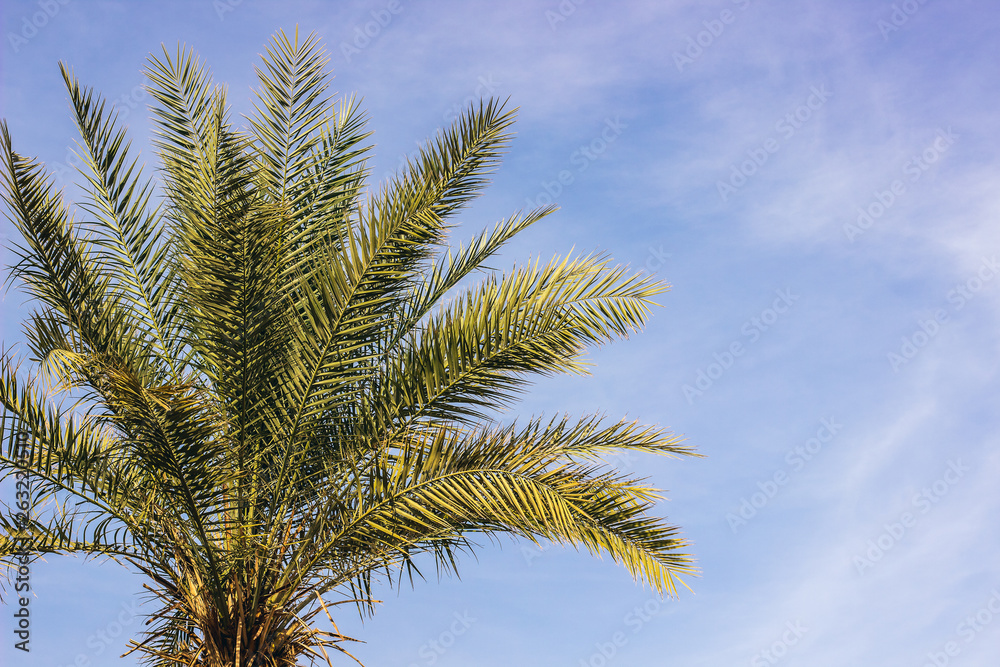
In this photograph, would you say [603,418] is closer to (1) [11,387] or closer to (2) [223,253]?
(2) [223,253]

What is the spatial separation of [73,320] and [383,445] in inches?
103

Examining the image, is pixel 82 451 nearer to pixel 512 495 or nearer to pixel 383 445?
pixel 383 445

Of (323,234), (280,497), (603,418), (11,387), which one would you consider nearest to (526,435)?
(603,418)

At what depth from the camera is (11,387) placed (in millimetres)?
7309

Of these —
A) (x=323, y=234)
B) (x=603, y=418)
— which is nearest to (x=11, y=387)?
(x=323, y=234)

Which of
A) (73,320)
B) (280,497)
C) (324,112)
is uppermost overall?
(324,112)

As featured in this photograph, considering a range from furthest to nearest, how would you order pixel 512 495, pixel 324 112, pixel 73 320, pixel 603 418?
A: pixel 324 112 → pixel 603 418 → pixel 73 320 → pixel 512 495

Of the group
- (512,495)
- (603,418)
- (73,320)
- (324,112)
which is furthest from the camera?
(324,112)

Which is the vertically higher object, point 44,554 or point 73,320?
point 73,320

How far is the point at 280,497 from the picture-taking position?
308 inches

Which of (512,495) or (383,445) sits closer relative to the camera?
(512,495)

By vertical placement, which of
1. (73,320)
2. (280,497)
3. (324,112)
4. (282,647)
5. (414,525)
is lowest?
(282,647)

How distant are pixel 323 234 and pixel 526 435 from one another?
8.50 ft

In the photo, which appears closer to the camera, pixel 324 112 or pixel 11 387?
pixel 11 387
